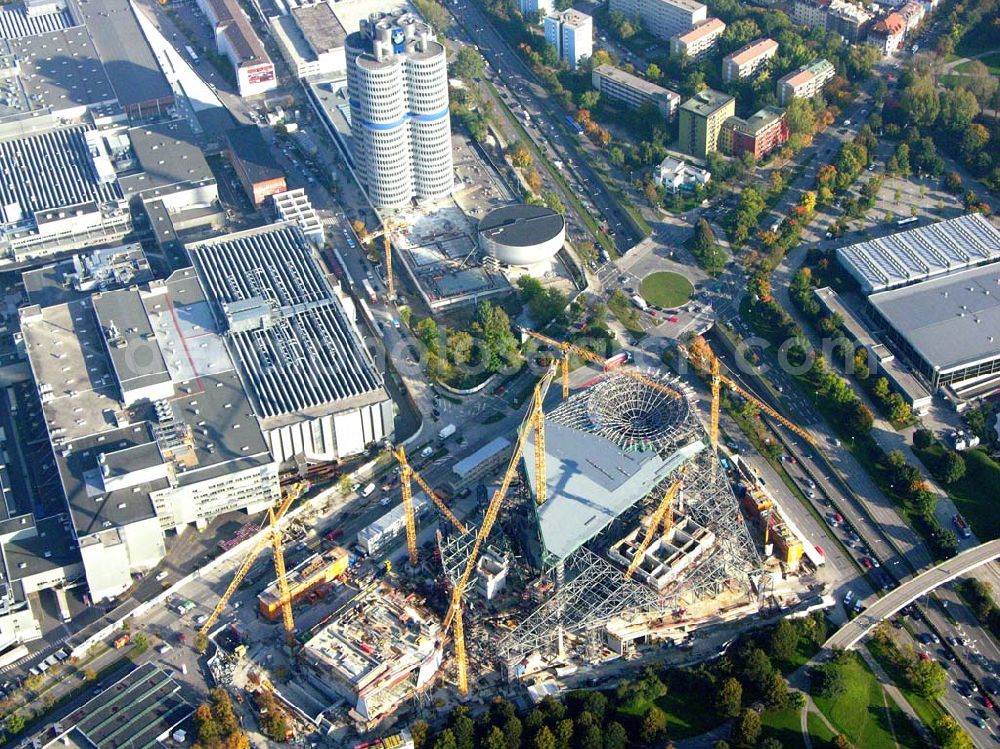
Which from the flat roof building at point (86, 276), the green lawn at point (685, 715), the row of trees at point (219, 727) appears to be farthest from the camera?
the flat roof building at point (86, 276)

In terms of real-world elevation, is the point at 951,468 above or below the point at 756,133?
below

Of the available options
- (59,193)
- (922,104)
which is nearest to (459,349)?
(59,193)

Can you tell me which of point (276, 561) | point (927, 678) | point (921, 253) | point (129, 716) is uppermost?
point (276, 561)

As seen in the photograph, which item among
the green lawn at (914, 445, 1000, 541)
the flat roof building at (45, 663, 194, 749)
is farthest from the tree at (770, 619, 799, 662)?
the flat roof building at (45, 663, 194, 749)

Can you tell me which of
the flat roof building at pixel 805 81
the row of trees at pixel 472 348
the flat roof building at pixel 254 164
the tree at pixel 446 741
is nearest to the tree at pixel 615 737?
the tree at pixel 446 741

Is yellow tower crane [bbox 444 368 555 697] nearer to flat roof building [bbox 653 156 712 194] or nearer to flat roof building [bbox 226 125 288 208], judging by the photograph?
flat roof building [bbox 653 156 712 194]

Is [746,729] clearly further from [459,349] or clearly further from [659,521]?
[459,349]

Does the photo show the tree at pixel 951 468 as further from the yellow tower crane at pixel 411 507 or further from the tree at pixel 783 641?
the yellow tower crane at pixel 411 507
